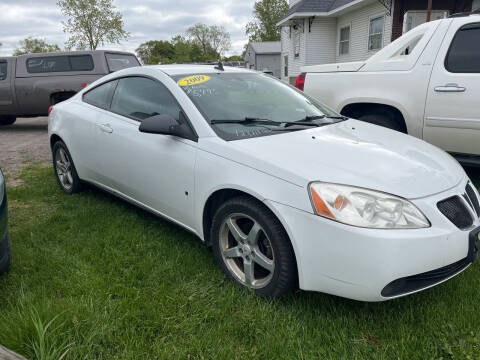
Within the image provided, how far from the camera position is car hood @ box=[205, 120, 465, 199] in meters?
2.25

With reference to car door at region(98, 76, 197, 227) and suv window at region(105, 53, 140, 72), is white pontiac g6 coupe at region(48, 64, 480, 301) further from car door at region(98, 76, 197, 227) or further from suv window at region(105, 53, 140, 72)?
suv window at region(105, 53, 140, 72)

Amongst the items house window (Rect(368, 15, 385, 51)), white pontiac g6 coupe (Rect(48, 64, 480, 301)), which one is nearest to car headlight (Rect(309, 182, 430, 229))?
white pontiac g6 coupe (Rect(48, 64, 480, 301))

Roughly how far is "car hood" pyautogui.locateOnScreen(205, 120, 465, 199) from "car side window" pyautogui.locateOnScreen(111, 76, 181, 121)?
0.78m

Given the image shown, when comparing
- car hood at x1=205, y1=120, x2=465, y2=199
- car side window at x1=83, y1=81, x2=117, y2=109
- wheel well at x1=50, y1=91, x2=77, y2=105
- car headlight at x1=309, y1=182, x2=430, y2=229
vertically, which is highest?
car side window at x1=83, y1=81, x2=117, y2=109

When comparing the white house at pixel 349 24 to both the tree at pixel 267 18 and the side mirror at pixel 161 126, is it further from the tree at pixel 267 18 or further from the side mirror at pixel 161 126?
the tree at pixel 267 18

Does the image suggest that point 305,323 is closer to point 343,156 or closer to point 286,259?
point 286,259

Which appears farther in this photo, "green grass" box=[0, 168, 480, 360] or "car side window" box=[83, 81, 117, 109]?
"car side window" box=[83, 81, 117, 109]

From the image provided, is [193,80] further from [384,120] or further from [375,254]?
[384,120]

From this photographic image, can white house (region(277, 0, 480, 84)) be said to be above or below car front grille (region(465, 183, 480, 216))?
above

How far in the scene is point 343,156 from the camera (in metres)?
2.50

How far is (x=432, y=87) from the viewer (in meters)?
4.46

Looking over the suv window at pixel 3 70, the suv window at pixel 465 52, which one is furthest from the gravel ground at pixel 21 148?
the suv window at pixel 465 52

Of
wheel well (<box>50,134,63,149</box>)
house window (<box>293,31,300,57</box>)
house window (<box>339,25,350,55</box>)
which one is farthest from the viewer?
house window (<box>293,31,300,57</box>)

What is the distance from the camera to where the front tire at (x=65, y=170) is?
4.51m
